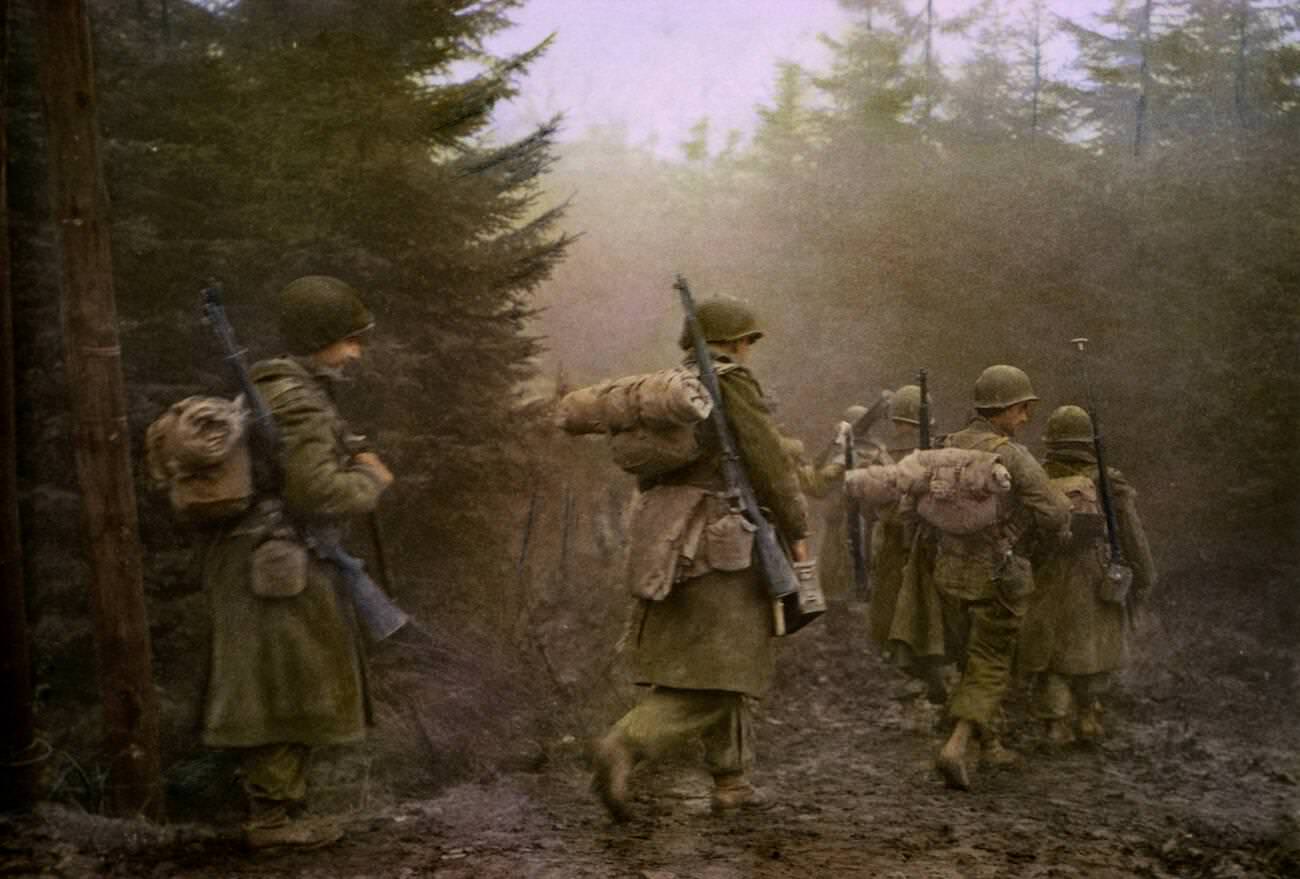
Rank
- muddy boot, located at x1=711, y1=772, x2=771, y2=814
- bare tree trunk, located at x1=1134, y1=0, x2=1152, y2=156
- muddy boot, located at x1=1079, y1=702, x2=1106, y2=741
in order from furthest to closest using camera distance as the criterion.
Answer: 1. bare tree trunk, located at x1=1134, y1=0, x2=1152, y2=156
2. muddy boot, located at x1=1079, y1=702, x2=1106, y2=741
3. muddy boot, located at x1=711, y1=772, x2=771, y2=814

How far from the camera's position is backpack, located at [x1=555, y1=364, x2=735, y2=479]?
5.11m

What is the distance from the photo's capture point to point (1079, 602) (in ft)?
24.7

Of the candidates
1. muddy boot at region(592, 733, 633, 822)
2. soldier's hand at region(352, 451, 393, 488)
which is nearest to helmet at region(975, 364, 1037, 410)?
muddy boot at region(592, 733, 633, 822)

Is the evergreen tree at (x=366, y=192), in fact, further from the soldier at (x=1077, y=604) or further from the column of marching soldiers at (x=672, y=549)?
the soldier at (x=1077, y=604)

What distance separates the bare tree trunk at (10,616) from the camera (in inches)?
201

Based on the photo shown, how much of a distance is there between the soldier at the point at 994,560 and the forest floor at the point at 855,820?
0.51 m

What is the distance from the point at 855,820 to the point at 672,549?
1882 mm

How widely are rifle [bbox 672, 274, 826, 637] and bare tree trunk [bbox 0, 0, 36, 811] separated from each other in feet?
10.9

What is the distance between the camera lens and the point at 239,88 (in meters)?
7.20

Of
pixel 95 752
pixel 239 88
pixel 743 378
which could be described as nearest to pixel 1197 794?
pixel 743 378

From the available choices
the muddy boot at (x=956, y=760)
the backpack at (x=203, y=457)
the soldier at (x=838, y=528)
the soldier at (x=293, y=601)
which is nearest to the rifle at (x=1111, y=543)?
the muddy boot at (x=956, y=760)

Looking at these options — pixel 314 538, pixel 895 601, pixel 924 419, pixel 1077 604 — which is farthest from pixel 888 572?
pixel 314 538

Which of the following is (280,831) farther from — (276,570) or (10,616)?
(10,616)

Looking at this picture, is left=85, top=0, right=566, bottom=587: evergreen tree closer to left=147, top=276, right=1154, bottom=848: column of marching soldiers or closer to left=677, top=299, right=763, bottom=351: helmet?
left=147, top=276, right=1154, bottom=848: column of marching soldiers
